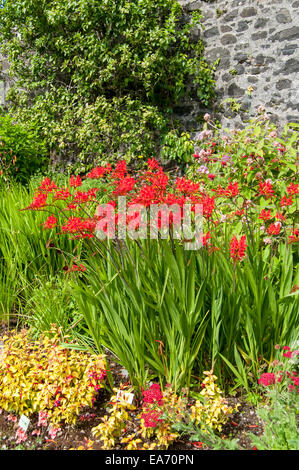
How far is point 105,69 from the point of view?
20.3 ft

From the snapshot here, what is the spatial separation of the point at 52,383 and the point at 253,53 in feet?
16.7

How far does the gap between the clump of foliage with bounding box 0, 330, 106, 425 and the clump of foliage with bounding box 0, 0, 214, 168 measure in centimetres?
435

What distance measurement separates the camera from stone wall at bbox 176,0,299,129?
536 centimetres

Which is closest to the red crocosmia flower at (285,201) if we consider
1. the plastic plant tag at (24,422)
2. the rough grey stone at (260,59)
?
the plastic plant tag at (24,422)

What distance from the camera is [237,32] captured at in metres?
→ 5.73

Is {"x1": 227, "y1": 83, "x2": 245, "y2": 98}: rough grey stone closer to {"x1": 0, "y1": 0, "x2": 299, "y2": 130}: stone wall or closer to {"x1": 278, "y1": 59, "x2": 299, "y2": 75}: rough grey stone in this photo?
{"x1": 0, "y1": 0, "x2": 299, "y2": 130}: stone wall

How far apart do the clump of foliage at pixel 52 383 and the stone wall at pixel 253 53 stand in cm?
452

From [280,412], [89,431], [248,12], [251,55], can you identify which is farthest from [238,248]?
[248,12]

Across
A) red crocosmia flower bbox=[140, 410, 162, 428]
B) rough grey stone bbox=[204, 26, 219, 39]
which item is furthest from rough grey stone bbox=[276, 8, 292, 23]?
red crocosmia flower bbox=[140, 410, 162, 428]

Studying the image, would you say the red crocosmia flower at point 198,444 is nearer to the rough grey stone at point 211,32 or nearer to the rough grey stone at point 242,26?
the rough grey stone at point 242,26

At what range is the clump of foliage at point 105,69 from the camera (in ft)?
19.6
